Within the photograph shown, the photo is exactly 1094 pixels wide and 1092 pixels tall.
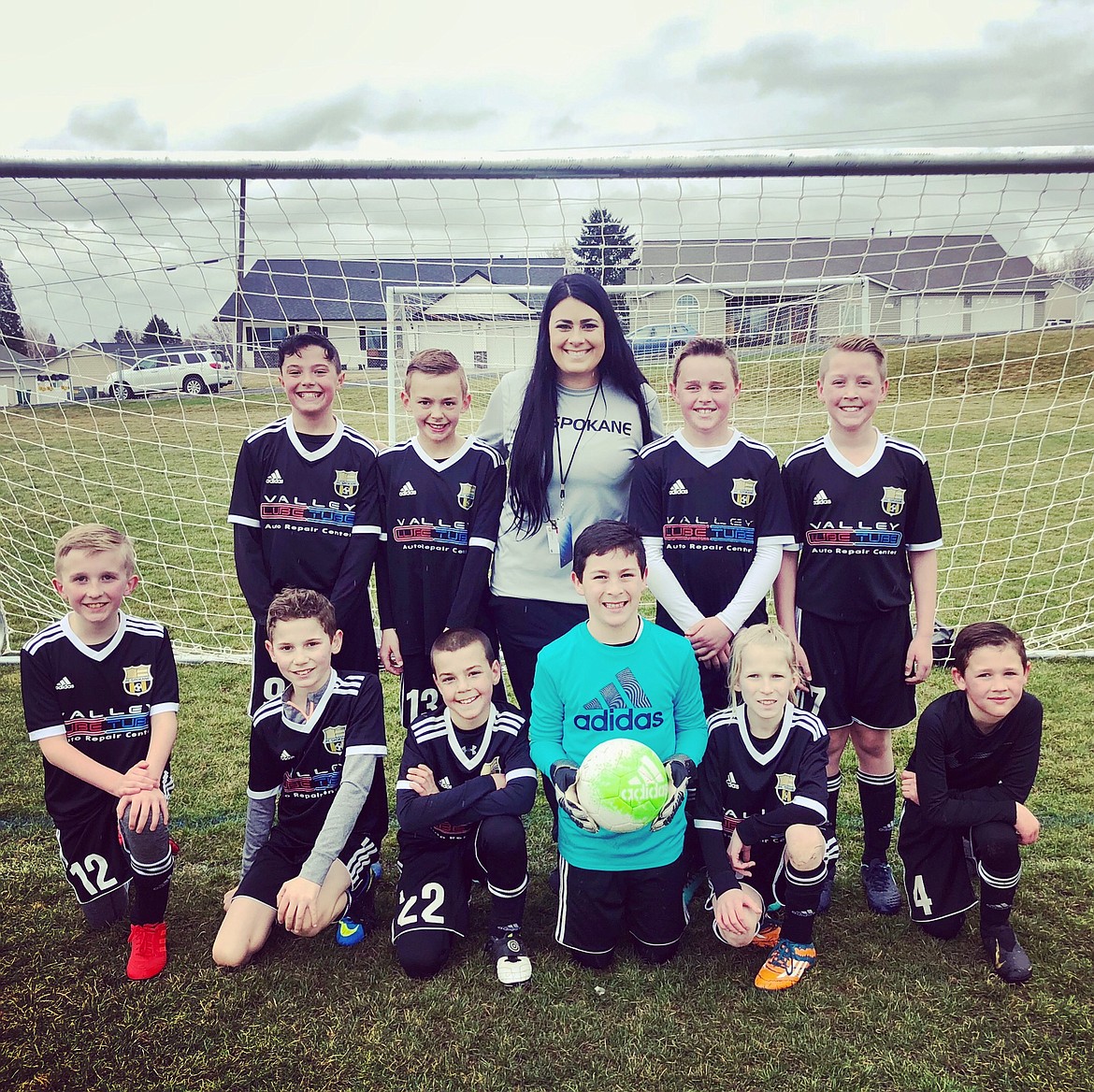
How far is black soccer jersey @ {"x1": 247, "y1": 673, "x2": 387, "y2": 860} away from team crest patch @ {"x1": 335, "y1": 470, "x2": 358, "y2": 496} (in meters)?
0.65

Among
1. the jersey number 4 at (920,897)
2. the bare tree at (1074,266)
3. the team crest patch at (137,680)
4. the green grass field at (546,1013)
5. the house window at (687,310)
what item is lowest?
the green grass field at (546,1013)

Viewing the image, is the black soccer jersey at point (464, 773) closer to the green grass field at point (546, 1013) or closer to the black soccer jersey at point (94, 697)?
the green grass field at point (546, 1013)

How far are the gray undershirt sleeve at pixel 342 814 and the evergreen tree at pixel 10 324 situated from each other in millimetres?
3166

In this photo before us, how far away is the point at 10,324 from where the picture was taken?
4430mm

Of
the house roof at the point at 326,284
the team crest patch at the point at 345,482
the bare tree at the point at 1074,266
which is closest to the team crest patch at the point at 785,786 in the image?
the team crest patch at the point at 345,482

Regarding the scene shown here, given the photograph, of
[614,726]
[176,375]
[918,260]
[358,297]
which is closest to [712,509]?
[614,726]

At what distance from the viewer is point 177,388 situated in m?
5.25

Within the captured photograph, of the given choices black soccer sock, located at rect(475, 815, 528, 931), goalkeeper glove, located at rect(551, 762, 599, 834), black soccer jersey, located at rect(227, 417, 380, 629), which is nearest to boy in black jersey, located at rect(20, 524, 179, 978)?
black soccer jersey, located at rect(227, 417, 380, 629)

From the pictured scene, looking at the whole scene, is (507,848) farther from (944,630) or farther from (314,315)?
(314,315)

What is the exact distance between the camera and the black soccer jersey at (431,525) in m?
2.79

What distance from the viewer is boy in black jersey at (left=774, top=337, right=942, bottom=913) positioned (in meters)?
2.64

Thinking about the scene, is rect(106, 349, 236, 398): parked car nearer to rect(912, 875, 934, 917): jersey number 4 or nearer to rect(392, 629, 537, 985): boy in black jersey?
rect(392, 629, 537, 985): boy in black jersey

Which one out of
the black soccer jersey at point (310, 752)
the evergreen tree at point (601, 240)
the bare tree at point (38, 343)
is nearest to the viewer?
the black soccer jersey at point (310, 752)

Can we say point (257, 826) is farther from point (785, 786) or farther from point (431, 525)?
point (785, 786)
